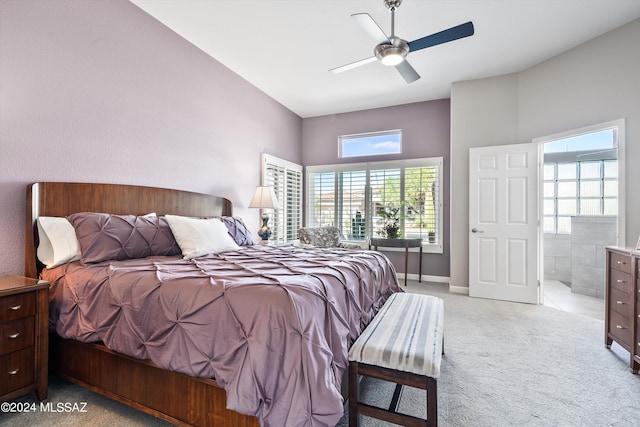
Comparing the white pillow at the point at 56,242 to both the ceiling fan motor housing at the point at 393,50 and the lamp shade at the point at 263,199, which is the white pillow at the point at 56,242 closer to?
the lamp shade at the point at 263,199

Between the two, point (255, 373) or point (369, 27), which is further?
point (369, 27)

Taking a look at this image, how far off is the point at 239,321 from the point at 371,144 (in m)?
4.80


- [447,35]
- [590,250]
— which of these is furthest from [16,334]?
[590,250]

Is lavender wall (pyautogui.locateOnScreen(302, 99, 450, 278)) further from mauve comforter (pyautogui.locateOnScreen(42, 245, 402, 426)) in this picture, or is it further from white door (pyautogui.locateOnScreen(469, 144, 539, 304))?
mauve comforter (pyautogui.locateOnScreen(42, 245, 402, 426))

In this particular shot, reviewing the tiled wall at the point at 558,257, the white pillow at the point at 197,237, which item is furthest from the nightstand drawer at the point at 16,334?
the tiled wall at the point at 558,257

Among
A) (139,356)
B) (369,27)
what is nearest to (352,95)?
(369,27)

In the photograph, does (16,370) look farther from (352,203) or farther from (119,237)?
(352,203)

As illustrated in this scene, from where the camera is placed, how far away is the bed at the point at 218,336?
1.18m

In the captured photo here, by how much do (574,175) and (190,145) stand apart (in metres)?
6.62

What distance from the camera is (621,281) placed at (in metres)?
2.40

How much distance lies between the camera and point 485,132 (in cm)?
425

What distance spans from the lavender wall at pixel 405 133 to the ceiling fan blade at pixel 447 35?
273 centimetres

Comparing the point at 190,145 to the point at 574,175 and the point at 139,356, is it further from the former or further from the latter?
the point at 574,175

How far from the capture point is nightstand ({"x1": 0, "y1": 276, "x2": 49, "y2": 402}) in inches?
62.5
